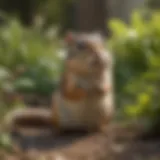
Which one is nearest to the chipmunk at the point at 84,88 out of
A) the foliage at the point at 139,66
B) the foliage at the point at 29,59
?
the foliage at the point at 139,66

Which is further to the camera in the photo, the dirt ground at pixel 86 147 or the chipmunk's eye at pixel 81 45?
the chipmunk's eye at pixel 81 45

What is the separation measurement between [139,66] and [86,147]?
1281mm

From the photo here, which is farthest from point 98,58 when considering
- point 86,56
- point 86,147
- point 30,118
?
point 30,118

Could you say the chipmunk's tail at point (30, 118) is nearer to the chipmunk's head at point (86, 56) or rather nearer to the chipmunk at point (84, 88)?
the chipmunk at point (84, 88)

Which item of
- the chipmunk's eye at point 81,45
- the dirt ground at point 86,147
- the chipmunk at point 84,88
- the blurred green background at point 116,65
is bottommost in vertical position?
the dirt ground at point 86,147

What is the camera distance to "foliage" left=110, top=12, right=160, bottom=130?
3.25 metres

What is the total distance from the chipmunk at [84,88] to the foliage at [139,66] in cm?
17

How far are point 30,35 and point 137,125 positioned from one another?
2179mm

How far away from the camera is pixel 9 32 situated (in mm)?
5246

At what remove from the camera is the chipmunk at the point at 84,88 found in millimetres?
3240

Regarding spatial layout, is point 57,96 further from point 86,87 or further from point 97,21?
point 97,21

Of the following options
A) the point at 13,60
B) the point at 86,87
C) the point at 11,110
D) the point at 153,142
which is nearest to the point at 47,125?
the point at 11,110

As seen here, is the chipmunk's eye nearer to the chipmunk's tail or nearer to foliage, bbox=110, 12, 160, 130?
foliage, bbox=110, 12, 160, 130

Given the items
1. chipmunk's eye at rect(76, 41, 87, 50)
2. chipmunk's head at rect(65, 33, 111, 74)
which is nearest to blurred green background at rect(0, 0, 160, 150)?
chipmunk's head at rect(65, 33, 111, 74)
